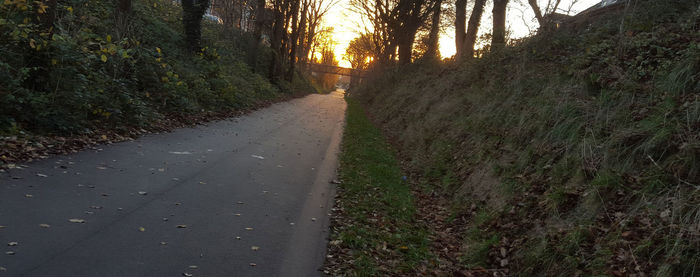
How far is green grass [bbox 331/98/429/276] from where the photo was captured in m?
4.89

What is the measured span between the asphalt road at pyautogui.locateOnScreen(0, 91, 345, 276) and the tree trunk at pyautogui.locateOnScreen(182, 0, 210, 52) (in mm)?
11326

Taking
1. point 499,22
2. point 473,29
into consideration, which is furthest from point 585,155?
point 473,29

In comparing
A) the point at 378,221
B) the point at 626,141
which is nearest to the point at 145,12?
the point at 378,221

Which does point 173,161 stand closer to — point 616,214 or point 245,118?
point 616,214

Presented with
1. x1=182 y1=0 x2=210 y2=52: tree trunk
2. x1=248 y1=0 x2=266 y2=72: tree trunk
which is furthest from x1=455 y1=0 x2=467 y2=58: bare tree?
x1=248 y1=0 x2=266 y2=72: tree trunk

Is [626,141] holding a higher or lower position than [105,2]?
lower

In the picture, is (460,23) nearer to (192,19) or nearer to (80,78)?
(192,19)

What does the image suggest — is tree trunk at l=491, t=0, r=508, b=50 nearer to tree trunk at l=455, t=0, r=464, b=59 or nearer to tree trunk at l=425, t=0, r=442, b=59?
tree trunk at l=455, t=0, r=464, b=59

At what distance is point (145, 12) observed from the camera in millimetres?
19781

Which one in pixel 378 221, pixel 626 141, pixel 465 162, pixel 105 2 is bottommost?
pixel 378 221

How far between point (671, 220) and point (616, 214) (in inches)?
23.2

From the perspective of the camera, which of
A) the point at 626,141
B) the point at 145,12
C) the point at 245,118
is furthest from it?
the point at 145,12

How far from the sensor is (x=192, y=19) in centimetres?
1914

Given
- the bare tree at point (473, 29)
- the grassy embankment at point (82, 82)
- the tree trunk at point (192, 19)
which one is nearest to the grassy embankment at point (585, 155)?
the grassy embankment at point (82, 82)
